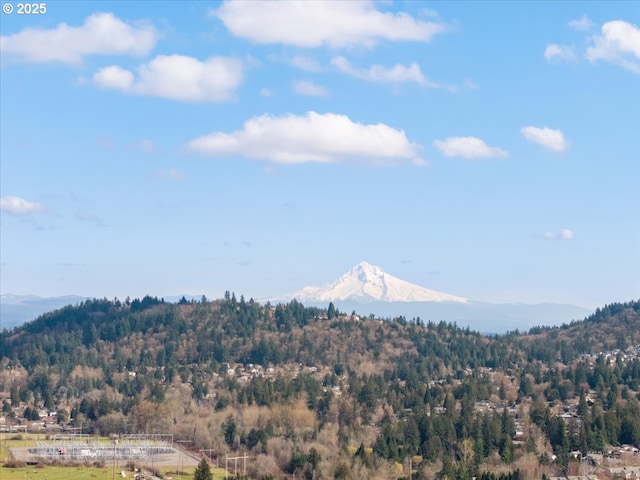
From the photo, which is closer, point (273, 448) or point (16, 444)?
point (273, 448)

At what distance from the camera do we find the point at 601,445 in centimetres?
7469

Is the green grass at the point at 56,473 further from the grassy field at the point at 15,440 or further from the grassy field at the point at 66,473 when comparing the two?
the grassy field at the point at 15,440

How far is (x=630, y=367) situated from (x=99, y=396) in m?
58.4

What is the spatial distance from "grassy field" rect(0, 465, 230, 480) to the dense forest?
4907 millimetres

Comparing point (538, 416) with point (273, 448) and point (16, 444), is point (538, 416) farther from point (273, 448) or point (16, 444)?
point (16, 444)

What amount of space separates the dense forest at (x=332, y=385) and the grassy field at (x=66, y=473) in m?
4.91

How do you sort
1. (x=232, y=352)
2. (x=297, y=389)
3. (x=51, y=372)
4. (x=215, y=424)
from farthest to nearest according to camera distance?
1. (x=232, y=352)
2. (x=51, y=372)
3. (x=297, y=389)
4. (x=215, y=424)

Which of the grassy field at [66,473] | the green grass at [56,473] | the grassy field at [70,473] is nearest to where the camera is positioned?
the green grass at [56,473]

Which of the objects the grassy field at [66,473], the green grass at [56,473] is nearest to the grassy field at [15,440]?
the green grass at [56,473]

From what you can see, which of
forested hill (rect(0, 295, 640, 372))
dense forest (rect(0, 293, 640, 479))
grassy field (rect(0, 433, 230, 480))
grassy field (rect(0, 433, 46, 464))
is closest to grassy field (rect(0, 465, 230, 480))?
grassy field (rect(0, 433, 230, 480))

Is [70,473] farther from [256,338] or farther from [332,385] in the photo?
[256,338]

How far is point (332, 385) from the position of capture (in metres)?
115

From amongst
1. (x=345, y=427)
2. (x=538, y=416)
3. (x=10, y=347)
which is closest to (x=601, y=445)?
(x=538, y=416)

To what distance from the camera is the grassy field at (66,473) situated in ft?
210
